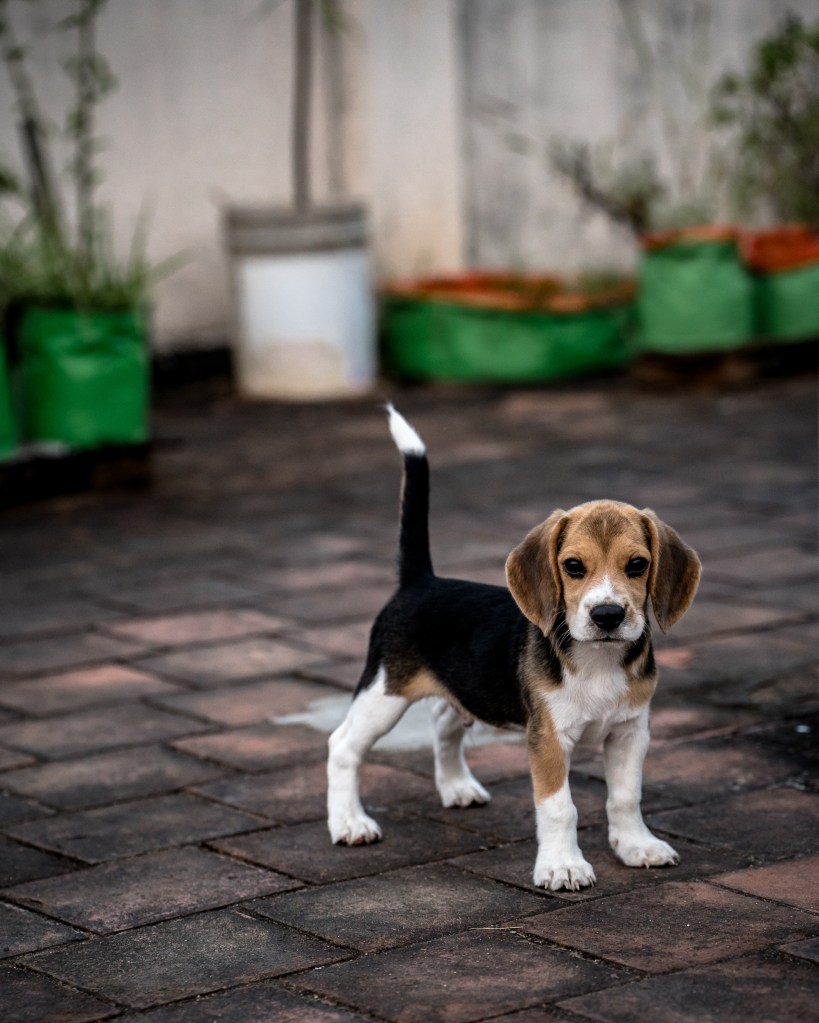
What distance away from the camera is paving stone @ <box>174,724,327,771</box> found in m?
4.47

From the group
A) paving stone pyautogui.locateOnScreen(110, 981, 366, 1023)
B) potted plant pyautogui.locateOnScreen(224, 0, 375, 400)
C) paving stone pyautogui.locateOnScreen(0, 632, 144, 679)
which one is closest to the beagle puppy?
paving stone pyautogui.locateOnScreen(110, 981, 366, 1023)

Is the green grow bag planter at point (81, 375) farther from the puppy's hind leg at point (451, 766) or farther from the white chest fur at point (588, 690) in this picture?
the white chest fur at point (588, 690)

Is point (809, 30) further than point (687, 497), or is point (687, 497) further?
point (809, 30)

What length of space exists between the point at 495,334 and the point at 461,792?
6.90 metres

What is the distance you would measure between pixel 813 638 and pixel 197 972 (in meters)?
2.79

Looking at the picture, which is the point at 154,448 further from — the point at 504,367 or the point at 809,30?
the point at 809,30

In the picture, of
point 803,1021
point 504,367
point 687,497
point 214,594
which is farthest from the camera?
point 504,367

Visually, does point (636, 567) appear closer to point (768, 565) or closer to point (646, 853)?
point (646, 853)

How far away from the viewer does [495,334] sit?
10719 mm

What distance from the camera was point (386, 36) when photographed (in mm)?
10969

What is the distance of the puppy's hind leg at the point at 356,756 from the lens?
151 inches

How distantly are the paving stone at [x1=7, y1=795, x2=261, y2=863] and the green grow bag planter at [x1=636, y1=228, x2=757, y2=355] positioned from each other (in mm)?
6714

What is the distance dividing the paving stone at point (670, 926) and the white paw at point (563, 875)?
0.06 metres

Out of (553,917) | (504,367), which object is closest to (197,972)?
(553,917)
